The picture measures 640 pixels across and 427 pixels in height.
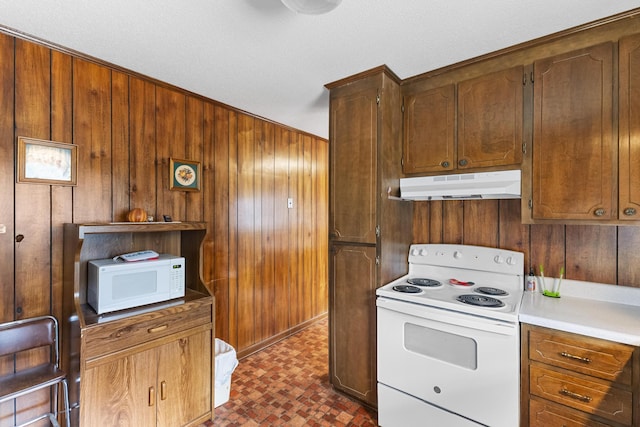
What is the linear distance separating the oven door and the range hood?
0.78m

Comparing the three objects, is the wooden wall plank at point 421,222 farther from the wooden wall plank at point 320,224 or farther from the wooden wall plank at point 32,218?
the wooden wall plank at point 32,218

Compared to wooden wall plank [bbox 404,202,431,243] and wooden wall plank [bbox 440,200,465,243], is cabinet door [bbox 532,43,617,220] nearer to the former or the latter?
wooden wall plank [bbox 440,200,465,243]

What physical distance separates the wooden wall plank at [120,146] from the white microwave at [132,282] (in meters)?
0.42

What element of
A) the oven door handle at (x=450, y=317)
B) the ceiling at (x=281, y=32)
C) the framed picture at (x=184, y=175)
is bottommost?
the oven door handle at (x=450, y=317)

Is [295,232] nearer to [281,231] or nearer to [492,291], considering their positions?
[281,231]

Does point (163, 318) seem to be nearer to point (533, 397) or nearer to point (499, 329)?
point (499, 329)

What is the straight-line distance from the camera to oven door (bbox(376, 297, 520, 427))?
5.09 feet

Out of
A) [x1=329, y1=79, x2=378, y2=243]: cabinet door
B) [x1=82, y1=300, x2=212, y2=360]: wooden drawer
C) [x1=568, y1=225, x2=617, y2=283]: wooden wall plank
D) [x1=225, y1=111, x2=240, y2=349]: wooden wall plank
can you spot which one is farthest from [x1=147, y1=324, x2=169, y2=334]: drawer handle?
[x1=568, y1=225, x2=617, y2=283]: wooden wall plank

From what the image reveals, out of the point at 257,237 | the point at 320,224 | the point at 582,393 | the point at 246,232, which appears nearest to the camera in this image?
the point at 582,393


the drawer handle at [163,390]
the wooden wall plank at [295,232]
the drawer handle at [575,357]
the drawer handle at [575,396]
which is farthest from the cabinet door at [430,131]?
the drawer handle at [163,390]

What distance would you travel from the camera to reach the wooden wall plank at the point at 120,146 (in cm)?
205

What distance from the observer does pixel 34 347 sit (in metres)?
1.65

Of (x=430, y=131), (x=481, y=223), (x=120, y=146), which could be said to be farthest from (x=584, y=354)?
(x=120, y=146)

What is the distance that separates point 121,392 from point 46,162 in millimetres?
1421
